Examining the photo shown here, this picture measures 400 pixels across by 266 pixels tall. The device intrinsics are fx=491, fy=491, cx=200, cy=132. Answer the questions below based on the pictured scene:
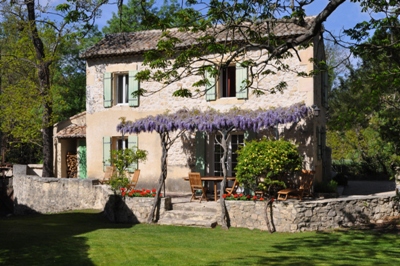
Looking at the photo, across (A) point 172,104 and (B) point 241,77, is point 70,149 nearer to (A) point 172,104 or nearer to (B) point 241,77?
(A) point 172,104

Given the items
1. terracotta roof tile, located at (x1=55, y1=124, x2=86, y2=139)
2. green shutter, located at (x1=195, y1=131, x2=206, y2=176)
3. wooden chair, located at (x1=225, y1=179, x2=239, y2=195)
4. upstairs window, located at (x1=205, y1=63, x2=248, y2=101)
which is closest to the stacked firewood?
terracotta roof tile, located at (x1=55, y1=124, x2=86, y2=139)

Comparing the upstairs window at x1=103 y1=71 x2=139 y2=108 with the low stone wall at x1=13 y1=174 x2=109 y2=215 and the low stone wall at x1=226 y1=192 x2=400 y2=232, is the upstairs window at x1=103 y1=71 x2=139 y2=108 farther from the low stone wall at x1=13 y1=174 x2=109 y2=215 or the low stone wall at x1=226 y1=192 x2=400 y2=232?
the low stone wall at x1=226 y1=192 x2=400 y2=232

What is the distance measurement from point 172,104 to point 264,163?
497cm

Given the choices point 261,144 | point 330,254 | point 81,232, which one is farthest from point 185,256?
point 261,144

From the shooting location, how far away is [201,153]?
14.9 m

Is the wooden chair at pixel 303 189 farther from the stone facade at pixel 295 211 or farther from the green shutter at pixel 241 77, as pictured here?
the green shutter at pixel 241 77

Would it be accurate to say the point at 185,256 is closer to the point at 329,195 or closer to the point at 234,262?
the point at 234,262

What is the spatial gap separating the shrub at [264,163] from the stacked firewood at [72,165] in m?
9.56

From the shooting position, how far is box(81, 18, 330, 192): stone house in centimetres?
1372

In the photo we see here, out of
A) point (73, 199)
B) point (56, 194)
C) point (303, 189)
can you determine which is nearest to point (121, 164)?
point (73, 199)

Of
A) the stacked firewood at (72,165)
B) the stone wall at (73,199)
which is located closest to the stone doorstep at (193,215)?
the stone wall at (73,199)

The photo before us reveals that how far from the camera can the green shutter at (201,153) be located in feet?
48.8

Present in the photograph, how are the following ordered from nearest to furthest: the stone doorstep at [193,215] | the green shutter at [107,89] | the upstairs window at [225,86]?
the stone doorstep at [193,215], the upstairs window at [225,86], the green shutter at [107,89]

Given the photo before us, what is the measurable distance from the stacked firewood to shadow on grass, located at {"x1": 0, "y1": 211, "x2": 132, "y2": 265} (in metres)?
5.45
